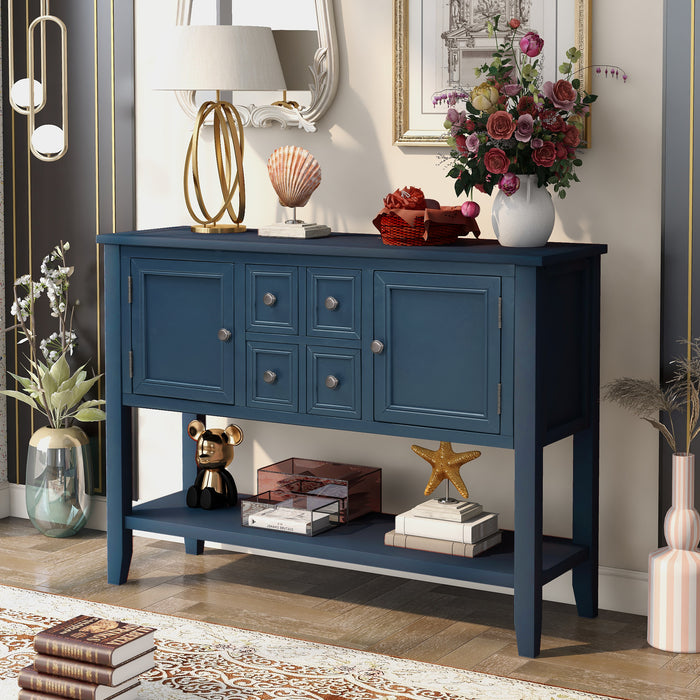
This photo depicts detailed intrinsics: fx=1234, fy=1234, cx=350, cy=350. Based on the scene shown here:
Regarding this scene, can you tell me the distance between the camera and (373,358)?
330cm

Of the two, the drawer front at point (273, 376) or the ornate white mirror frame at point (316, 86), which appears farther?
the ornate white mirror frame at point (316, 86)

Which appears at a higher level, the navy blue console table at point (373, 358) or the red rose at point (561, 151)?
the red rose at point (561, 151)

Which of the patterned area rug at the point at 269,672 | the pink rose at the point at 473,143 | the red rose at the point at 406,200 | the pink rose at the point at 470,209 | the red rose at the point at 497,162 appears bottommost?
the patterned area rug at the point at 269,672

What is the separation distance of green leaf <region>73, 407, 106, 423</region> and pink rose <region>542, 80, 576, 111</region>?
1.92 m

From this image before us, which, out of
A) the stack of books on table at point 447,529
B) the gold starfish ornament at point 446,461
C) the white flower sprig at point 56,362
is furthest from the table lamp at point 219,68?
the stack of books on table at point 447,529

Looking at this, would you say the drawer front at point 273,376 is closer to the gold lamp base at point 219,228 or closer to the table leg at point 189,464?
the gold lamp base at point 219,228

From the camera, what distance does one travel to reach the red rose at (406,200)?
10.8ft

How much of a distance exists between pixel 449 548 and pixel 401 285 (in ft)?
2.43

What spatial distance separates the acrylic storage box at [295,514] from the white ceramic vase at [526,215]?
98 cm

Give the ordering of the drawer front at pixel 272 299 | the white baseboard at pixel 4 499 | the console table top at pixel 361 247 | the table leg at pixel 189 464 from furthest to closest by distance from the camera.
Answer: the white baseboard at pixel 4 499 < the table leg at pixel 189 464 < the drawer front at pixel 272 299 < the console table top at pixel 361 247

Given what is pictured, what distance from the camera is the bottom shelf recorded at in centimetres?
329

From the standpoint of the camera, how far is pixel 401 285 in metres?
3.24

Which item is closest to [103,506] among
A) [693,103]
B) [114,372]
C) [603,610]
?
[114,372]

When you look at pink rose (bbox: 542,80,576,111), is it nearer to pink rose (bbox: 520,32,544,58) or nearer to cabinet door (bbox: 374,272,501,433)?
pink rose (bbox: 520,32,544,58)
